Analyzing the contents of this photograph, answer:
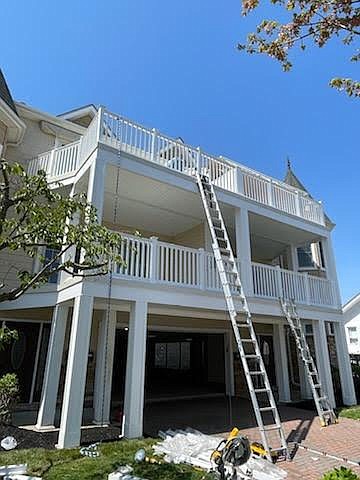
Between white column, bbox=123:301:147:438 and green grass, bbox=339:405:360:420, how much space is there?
5919 millimetres

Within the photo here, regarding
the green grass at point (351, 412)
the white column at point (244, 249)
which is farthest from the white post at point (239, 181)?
the green grass at point (351, 412)

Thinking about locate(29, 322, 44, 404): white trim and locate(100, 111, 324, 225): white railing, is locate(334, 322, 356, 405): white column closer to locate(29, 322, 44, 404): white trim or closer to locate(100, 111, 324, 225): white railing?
locate(100, 111, 324, 225): white railing

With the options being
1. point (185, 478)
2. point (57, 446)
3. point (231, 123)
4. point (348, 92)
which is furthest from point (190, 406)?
point (231, 123)

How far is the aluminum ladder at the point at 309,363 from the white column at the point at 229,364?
3.37 m

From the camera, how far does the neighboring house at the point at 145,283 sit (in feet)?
23.4

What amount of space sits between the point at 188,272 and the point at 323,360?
224 inches

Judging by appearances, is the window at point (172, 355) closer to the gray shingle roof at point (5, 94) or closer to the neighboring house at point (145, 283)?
the neighboring house at point (145, 283)

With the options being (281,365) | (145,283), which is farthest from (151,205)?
(281,365)

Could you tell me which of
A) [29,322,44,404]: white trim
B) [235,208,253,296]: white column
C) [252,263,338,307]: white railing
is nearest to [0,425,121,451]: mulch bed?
[29,322,44,404]: white trim

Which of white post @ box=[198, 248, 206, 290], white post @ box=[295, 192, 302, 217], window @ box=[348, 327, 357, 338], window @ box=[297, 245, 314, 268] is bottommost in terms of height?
window @ box=[348, 327, 357, 338]

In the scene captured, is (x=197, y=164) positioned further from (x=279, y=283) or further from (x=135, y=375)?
(x=135, y=375)

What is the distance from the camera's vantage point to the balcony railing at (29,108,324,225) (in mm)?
8133

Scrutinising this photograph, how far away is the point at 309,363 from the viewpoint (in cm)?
920

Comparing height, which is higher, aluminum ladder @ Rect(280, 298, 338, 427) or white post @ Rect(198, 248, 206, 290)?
white post @ Rect(198, 248, 206, 290)
